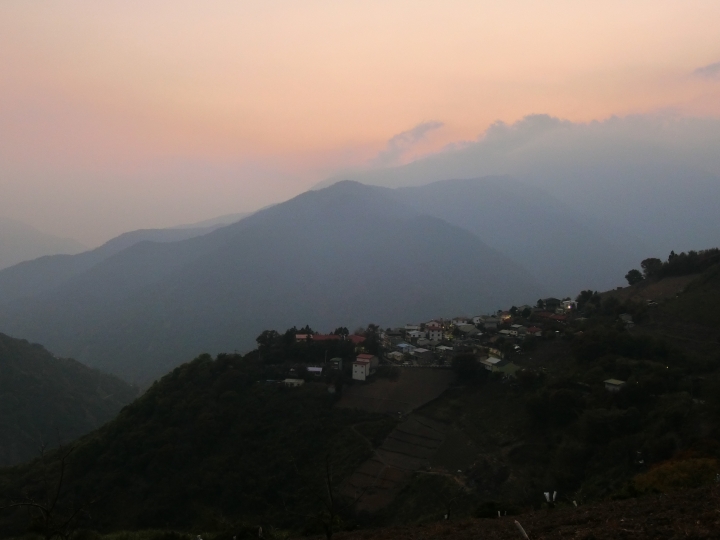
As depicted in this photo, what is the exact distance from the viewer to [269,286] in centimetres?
12606

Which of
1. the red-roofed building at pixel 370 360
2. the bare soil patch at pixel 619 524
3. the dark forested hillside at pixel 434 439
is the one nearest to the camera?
the bare soil patch at pixel 619 524

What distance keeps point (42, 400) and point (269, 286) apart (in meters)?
76.8

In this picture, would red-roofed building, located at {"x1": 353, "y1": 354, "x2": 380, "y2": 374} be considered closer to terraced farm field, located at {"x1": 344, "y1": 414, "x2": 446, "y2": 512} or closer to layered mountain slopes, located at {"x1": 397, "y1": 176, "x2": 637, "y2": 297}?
terraced farm field, located at {"x1": 344, "y1": 414, "x2": 446, "y2": 512}

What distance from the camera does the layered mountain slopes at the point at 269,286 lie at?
104 m

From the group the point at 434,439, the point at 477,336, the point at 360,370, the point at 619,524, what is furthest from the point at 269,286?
the point at 619,524

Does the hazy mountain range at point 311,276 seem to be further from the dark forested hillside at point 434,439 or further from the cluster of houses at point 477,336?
the dark forested hillside at point 434,439

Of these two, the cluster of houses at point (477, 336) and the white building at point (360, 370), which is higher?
the white building at point (360, 370)

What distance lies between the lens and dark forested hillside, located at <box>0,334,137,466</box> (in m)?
44.9

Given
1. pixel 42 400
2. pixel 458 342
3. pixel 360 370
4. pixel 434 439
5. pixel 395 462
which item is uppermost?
pixel 360 370

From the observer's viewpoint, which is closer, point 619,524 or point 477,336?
point 619,524

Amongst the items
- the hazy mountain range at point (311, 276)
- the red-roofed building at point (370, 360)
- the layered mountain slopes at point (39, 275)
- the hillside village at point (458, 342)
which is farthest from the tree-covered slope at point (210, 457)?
the layered mountain slopes at point (39, 275)

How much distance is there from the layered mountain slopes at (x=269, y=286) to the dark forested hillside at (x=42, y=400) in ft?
76.9

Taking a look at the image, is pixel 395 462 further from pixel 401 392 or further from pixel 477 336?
pixel 477 336

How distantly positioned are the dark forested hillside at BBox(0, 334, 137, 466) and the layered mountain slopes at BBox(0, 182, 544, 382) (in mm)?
23452
